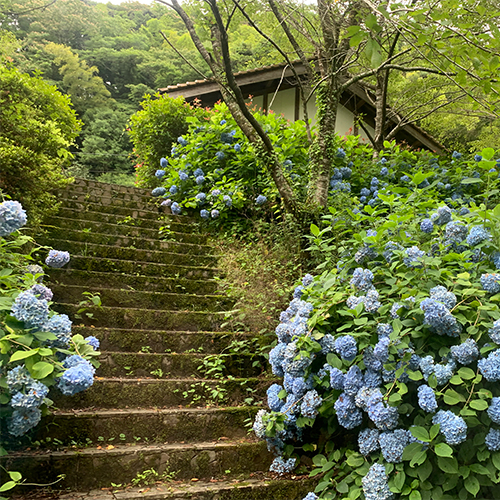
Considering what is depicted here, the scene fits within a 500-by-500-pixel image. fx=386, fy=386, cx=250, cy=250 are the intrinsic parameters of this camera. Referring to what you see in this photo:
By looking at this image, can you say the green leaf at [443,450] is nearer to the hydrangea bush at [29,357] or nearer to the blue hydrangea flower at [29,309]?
the hydrangea bush at [29,357]

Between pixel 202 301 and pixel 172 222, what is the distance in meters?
1.78

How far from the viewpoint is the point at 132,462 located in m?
2.13

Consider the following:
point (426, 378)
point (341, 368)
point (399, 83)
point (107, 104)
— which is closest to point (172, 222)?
point (341, 368)

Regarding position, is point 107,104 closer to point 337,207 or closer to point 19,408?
point 337,207

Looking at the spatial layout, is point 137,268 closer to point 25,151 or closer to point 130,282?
point 130,282

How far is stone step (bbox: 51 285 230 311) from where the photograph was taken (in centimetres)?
314

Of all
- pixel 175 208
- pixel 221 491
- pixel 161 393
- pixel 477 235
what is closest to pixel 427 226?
pixel 477 235

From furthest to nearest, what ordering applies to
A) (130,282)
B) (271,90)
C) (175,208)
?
1. (271,90)
2. (175,208)
3. (130,282)

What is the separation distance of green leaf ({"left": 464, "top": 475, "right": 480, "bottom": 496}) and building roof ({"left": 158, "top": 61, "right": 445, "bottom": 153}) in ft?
24.2

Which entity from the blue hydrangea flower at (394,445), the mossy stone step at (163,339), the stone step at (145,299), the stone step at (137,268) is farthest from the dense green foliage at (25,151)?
the blue hydrangea flower at (394,445)

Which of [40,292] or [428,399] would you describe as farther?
[40,292]

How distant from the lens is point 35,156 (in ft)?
11.0

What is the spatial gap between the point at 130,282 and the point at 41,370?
205 centimetres

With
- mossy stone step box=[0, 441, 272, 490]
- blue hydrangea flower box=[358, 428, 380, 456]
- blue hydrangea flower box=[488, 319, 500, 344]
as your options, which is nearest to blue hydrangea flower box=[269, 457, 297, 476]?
mossy stone step box=[0, 441, 272, 490]
